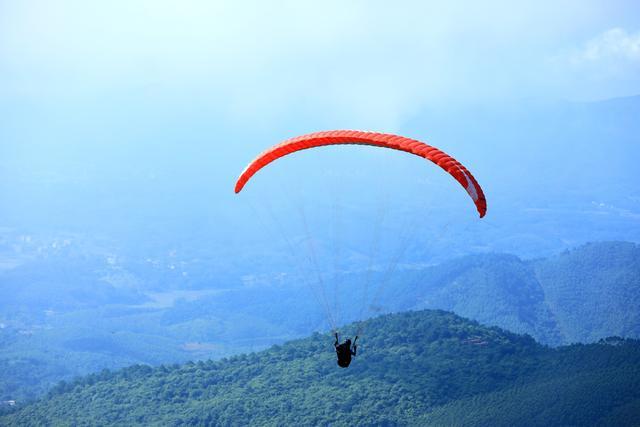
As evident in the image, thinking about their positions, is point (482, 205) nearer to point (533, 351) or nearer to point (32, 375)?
point (533, 351)

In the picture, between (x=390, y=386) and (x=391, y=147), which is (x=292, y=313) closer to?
(x=390, y=386)

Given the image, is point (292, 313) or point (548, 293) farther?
point (292, 313)

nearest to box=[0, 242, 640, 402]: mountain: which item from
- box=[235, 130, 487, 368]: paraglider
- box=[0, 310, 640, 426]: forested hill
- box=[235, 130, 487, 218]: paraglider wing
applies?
box=[0, 310, 640, 426]: forested hill

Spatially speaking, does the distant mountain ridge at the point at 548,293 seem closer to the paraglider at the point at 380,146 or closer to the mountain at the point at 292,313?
the mountain at the point at 292,313

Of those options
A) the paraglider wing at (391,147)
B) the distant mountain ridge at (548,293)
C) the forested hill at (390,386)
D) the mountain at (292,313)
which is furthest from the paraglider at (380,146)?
the distant mountain ridge at (548,293)

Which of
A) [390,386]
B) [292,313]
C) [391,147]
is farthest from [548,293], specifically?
[391,147]

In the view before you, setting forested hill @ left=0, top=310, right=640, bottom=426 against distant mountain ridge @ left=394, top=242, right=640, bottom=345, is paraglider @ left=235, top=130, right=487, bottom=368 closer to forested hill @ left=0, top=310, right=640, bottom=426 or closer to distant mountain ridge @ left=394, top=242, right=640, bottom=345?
forested hill @ left=0, top=310, right=640, bottom=426

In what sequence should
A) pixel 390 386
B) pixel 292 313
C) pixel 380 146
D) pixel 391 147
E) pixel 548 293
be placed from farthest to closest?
1. pixel 292 313
2. pixel 548 293
3. pixel 390 386
4. pixel 380 146
5. pixel 391 147
